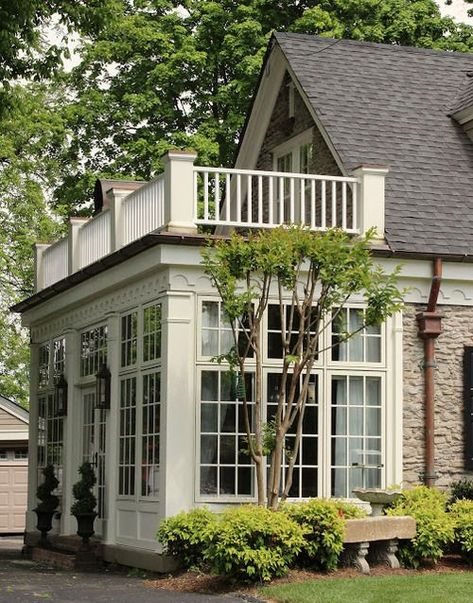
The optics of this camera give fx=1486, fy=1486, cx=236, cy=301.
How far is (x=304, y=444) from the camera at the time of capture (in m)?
18.2

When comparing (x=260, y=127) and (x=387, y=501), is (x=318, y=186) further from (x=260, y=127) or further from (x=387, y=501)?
(x=387, y=501)

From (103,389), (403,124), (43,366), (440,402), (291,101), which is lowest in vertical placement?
(440,402)

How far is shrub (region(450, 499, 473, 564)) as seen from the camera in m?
16.7

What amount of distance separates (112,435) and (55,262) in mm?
5185

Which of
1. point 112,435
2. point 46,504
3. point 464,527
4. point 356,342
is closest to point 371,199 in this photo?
point 356,342

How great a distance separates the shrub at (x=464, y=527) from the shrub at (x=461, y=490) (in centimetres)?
94

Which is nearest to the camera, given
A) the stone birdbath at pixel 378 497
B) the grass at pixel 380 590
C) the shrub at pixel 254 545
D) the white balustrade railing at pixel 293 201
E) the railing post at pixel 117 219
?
the grass at pixel 380 590

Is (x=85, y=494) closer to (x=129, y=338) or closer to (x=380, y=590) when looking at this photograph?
(x=129, y=338)

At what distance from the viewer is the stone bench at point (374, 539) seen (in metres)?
16.0

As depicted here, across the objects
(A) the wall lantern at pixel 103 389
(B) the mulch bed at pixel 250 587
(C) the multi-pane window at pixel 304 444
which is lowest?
(B) the mulch bed at pixel 250 587

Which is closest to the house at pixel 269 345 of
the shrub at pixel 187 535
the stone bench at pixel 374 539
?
the shrub at pixel 187 535

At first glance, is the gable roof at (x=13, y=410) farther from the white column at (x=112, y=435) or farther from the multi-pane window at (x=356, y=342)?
the multi-pane window at (x=356, y=342)

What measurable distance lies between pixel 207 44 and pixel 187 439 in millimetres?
19524

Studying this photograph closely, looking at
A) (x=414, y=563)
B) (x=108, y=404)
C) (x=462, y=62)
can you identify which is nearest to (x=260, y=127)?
(x=462, y=62)
